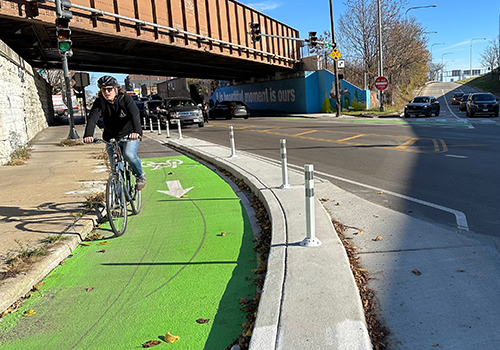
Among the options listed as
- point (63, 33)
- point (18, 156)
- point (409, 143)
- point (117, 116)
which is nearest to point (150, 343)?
point (117, 116)

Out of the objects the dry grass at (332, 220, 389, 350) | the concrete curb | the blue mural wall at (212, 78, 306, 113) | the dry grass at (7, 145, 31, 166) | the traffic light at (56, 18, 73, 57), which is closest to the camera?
the dry grass at (332, 220, 389, 350)

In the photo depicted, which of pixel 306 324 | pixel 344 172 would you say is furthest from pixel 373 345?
pixel 344 172

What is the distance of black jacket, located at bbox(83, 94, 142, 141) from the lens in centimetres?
614

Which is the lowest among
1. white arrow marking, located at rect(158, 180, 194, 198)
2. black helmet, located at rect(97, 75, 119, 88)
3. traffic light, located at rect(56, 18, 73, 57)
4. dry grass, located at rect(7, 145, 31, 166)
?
white arrow marking, located at rect(158, 180, 194, 198)

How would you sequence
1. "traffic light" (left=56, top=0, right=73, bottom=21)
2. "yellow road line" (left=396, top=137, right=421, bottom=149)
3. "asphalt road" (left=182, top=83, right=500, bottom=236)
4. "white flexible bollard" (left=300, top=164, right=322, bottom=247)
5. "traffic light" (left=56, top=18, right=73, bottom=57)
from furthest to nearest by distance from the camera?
"traffic light" (left=56, top=18, right=73, bottom=57)
"traffic light" (left=56, top=0, right=73, bottom=21)
"yellow road line" (left=396, top=137, right=421, bottom=149)
"asphalt road" (left=182, top=83, right=500, bottom=236)
"white flexible bollard" (left=300, top=164, right=322, bottom=247)

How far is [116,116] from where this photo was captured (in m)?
6.26

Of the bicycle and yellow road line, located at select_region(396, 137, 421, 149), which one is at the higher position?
the bicycle

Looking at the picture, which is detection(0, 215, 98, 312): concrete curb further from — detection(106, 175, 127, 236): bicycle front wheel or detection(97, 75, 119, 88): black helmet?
detection(97, 75, 119, 88): black helmet

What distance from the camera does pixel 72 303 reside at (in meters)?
4.10

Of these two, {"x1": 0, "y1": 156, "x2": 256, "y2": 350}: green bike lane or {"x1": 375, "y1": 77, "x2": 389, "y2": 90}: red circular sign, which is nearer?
{"x1": 0, "y1": 156, "x2": 256, "y2": 350}: green bike lane

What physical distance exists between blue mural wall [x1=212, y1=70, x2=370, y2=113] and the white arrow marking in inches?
1331

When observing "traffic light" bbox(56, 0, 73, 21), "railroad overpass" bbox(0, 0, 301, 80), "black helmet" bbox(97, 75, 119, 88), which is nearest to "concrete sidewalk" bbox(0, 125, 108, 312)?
"black helmet" bbox(97, 75, 119, 88)

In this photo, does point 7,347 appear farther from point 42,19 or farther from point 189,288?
point 42,19

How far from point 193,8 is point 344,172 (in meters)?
20.7
